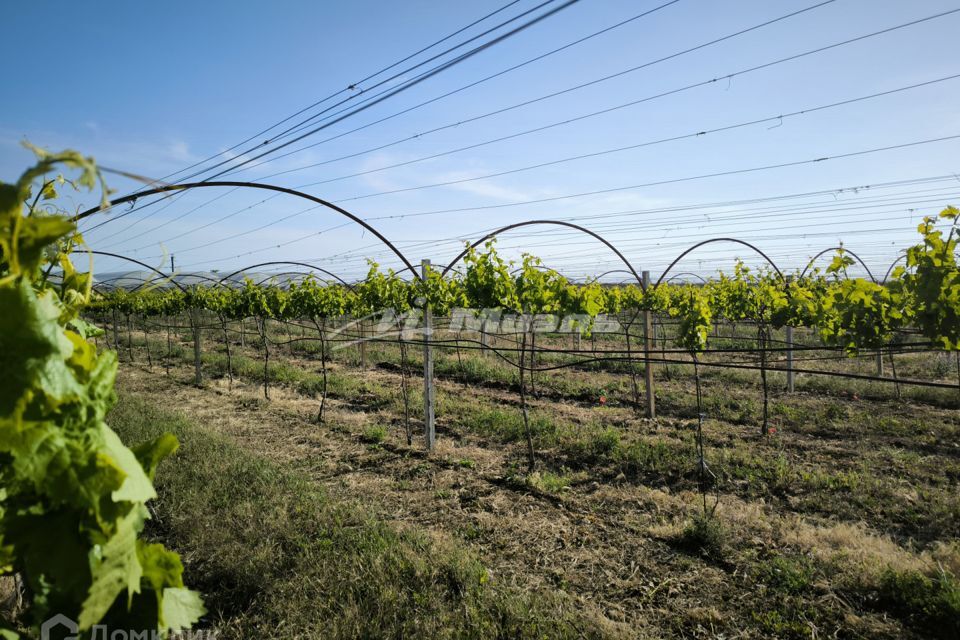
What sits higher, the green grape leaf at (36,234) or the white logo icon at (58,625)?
the green grape leaf at (36,234)

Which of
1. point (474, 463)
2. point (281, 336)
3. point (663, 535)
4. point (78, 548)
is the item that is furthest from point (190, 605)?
point (281, 336)

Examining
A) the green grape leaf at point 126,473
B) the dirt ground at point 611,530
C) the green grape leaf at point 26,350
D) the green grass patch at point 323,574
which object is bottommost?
the dirt ground at point 611,530

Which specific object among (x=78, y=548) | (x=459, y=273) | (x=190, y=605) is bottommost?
(x=190, y=605)

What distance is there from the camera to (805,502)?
19.3 ft

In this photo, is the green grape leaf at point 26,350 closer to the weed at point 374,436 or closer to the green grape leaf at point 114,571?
the green grape leaf at point 114,571

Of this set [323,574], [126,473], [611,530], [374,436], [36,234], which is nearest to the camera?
[36,234]

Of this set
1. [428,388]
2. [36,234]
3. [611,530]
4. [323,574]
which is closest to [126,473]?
[36,234]

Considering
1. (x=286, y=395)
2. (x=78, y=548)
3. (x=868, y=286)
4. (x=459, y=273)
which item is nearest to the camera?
(x=78, y=548)

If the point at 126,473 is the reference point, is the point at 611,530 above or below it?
below

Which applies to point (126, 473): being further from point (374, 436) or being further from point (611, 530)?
point (374, 436)

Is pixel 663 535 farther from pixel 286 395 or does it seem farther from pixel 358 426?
pixel 286 395

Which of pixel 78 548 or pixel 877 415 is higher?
pixel 78 548

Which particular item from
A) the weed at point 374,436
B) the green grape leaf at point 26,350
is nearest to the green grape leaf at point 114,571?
the green grape leaf at point 26,350

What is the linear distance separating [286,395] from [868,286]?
1178 cm
